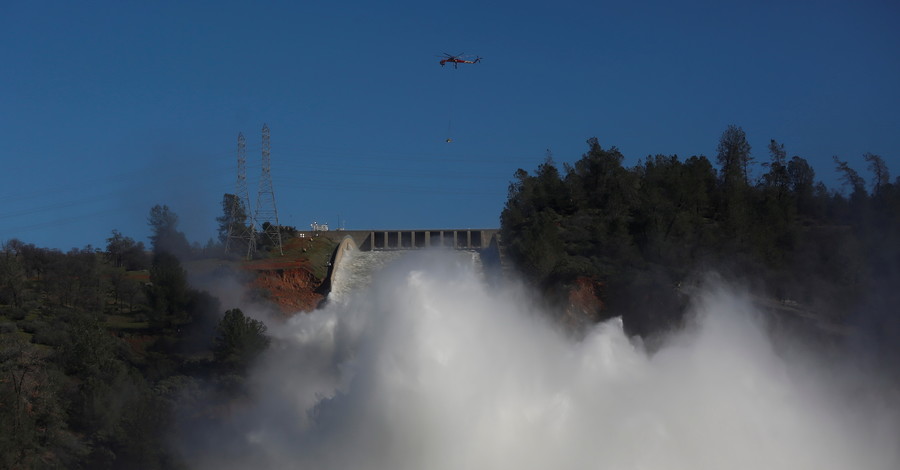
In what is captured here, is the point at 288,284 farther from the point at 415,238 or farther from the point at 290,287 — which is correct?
the point at 415,238

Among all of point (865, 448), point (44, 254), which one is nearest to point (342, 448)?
point (865, 448)

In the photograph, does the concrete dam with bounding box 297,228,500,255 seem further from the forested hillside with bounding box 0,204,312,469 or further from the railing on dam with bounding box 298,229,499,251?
the forested hillside with bounding box 0,204,312,469

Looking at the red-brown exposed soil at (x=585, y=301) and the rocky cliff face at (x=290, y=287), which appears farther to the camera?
the rocky cliff face at (x=290, y=287)

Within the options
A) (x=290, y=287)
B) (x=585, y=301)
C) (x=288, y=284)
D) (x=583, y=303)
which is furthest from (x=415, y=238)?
(x=583, y=303)

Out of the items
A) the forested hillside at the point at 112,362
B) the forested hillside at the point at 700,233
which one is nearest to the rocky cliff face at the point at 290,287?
the forested hillside at the point at 112,362

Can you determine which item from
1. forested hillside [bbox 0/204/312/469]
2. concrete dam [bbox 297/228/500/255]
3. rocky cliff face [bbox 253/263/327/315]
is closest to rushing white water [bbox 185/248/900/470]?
forested hillside [bbox 0/204/312/469]

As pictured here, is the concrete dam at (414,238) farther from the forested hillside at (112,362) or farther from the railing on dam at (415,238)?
the forested hillside at (112,362)
